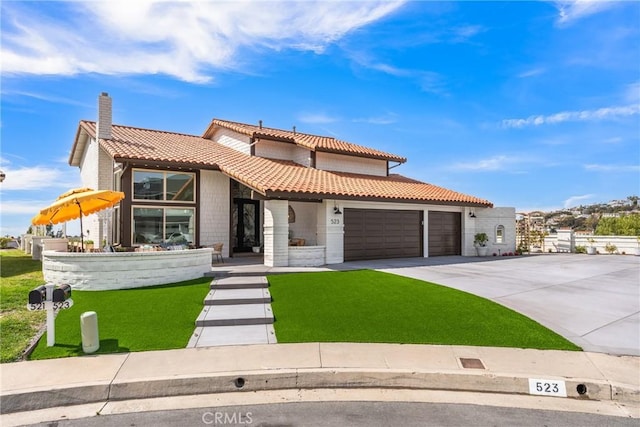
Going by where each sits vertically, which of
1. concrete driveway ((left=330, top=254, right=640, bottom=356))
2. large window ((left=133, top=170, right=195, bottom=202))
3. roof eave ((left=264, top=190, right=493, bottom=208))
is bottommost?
concrete driveway ((left=330, top=254, right=640, bottom=356))

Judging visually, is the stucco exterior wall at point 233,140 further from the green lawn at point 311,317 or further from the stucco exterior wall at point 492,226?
the stucco exterior wall at point 492,226

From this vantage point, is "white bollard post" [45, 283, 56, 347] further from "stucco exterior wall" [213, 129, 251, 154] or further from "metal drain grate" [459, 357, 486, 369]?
"stucco exterior wall" [213, 129, 251, 154]

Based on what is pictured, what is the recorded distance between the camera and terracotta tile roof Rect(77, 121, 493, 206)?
42.8 ft

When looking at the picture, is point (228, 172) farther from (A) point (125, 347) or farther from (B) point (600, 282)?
(B) point (600, 282)

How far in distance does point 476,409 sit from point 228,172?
1163cm

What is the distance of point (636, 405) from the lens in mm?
4508

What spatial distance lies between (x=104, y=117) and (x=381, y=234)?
12.9 metres

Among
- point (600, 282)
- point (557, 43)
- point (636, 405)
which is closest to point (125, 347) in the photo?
point (636, 405)

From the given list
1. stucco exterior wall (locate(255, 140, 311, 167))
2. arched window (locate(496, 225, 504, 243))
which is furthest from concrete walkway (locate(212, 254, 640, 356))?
stucco exterior wall (locate(255, 140, 311, 167))

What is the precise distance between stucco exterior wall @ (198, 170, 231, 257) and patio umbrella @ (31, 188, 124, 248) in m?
3.80

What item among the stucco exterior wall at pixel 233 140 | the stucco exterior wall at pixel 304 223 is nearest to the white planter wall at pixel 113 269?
the stucco exterior wall at pixel 304 223

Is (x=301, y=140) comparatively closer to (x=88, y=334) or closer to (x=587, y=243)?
(x=88, y=334)

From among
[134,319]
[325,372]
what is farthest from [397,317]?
[134,319]

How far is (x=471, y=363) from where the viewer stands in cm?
518
